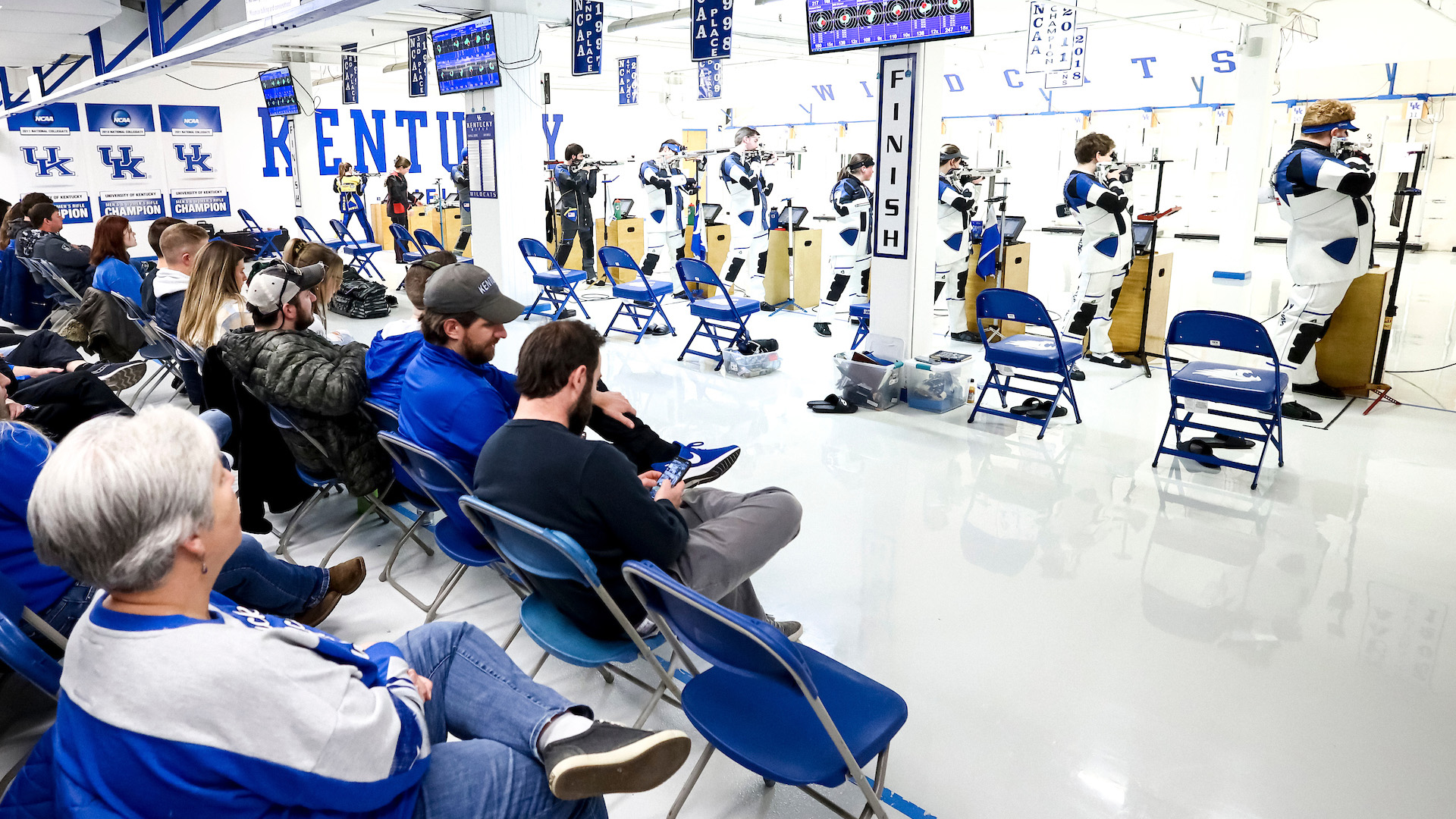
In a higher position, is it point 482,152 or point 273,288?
point 482,152

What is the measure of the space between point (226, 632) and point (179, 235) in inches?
170

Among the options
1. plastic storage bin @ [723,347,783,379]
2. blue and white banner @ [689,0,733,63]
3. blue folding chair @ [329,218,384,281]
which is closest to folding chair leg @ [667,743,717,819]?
plastic storage bin @ [723,347,783,379]

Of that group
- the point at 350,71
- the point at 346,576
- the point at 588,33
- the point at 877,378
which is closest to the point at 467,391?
the point at 346,576

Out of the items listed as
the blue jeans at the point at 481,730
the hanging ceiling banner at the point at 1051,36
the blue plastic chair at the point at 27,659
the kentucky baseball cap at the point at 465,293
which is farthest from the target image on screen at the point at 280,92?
the blue jeans at the point at 481,730

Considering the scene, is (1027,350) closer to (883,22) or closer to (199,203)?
(883,22)

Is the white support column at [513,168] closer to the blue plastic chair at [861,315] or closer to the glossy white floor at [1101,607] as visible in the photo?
the blue plastic chair at [861,315]

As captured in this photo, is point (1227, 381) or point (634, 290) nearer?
point (1227, 381)

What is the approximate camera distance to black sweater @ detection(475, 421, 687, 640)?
6.61ft

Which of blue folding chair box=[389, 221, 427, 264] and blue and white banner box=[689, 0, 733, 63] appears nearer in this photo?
blue and white banner box=[689, 0, 733, 63]

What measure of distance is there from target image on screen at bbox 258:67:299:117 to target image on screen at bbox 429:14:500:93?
12.6 ft

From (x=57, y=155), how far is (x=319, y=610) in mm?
15280

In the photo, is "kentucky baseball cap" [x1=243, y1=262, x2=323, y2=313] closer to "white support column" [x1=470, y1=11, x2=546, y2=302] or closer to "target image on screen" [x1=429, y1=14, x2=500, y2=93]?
"target image on screen" [x1=429, y1=14, x2=500, y2=93]

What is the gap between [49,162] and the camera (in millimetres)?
14156

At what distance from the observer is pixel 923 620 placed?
124 inches
